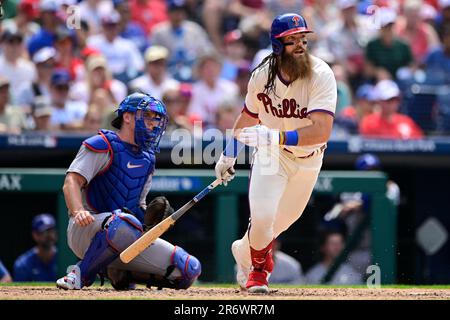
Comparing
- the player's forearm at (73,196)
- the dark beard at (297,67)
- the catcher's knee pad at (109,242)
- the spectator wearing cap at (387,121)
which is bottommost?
the catcher's knee pad at (109,242)

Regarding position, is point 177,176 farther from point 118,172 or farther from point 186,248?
point 118,172

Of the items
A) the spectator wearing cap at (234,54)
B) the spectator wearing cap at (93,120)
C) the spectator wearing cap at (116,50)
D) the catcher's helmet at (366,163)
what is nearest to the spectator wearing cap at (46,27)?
the spectator wearing cap at (116,50)

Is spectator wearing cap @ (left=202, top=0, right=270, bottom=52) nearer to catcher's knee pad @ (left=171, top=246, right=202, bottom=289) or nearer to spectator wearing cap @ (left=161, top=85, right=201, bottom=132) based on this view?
spectator wearing cap @ (left=161, top=85, right=201, bottom=132)

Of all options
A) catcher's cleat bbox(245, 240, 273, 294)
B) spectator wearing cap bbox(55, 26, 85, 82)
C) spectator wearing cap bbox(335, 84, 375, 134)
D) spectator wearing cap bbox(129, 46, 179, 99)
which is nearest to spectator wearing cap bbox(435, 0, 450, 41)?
spectator wearing cap bbox(335, 84, 375, 134)

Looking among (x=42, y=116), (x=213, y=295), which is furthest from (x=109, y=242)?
(x=42, y=116)

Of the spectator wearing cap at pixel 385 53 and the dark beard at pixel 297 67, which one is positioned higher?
the spectator wearing cap at pixel 385 53

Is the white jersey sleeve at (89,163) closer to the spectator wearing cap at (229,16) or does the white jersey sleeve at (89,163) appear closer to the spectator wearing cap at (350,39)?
the spectator wearing cap at (229,16)

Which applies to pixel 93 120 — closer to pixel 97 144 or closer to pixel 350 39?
pixel 350 39
